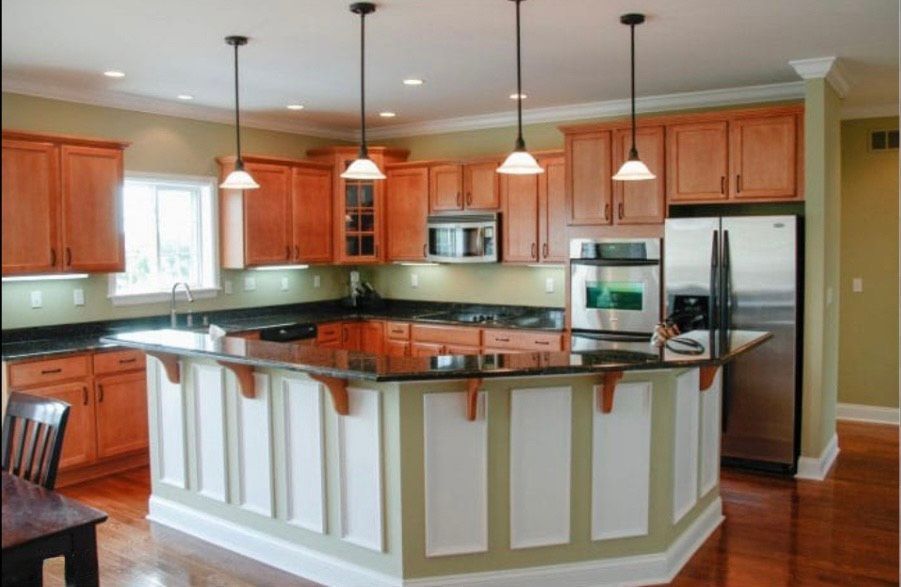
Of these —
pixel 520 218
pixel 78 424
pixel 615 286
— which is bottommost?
pixel 78 424

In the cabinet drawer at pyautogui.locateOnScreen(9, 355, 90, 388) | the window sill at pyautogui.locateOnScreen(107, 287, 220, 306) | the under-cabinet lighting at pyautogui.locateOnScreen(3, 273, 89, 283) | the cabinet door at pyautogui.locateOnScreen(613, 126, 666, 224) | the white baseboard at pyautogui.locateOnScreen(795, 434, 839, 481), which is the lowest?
the white baseboard at pyautogui.locateOnScreen(795, 434, 839, 481)

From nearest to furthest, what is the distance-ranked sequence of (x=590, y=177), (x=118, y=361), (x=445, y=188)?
1. (x=118, y=361)
2. (x=590, y=177)
3. (x=445, y=188)

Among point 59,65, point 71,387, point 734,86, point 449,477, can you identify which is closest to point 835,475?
point 734,86

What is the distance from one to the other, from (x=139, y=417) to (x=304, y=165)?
Result: 2554mm

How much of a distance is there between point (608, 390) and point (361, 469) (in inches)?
43.9

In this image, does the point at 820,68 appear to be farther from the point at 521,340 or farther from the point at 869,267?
the point at 521,340

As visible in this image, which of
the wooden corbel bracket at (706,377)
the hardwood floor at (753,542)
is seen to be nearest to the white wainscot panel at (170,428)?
the hardwood floor at (753,542)

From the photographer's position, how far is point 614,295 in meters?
5.57

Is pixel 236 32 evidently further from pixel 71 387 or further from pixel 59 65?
pixel 71 387

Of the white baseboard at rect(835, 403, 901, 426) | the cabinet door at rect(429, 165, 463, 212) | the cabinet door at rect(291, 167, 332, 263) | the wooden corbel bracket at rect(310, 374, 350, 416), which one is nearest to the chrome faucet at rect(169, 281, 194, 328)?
the cabinet door at rect(291, 167, 332, 263)

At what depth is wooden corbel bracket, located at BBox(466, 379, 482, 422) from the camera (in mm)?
3116

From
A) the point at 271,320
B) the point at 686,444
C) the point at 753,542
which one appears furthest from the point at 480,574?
the point at 271,320

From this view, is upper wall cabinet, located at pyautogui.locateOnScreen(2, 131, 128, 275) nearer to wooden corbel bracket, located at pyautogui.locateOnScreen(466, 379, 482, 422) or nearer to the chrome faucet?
the chrome faucet

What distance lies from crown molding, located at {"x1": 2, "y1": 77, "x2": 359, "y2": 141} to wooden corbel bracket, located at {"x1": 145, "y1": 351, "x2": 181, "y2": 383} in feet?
7.37
